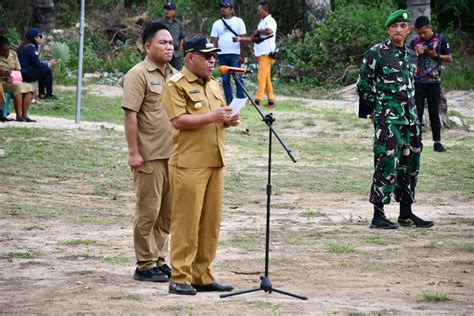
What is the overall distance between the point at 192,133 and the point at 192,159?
171 mm

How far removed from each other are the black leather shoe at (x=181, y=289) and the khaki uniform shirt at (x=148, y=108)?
0.98 metres

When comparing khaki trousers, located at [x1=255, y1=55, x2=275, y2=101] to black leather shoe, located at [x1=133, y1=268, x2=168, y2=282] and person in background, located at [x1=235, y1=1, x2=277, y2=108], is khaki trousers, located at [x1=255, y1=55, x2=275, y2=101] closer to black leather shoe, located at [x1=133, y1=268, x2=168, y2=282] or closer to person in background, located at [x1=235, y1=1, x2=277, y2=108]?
person in background, located at [x1=235, y1=1, x2=277, y2=108]

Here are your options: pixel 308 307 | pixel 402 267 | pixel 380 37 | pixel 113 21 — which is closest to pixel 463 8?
pixel 380 37

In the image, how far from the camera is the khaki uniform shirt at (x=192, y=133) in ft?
23.4

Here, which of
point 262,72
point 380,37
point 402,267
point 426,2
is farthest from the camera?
point 380,37

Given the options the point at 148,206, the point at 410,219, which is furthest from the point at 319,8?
the point at 148,206

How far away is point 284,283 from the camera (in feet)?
25.2

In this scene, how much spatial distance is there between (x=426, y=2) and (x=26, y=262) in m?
11.4

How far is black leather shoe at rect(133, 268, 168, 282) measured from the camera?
7.71 meters

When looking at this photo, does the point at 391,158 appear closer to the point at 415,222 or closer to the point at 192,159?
the point at 415,222

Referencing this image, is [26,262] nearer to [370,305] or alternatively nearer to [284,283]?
[284,283]

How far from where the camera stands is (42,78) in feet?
66.5

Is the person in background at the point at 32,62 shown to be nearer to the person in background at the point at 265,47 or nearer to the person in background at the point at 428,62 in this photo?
the person in background at the point at 265,47

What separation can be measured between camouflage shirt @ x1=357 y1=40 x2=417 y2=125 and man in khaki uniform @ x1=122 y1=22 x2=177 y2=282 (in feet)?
8.95
